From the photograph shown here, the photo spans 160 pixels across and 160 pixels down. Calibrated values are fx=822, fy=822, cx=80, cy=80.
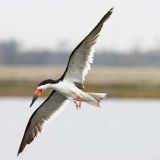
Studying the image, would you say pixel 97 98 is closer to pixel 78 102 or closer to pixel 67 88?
pixel 78 102

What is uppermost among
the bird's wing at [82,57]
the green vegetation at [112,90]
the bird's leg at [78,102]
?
the bird's wing at [82,57]

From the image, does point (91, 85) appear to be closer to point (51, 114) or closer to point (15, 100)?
point (15, 100)

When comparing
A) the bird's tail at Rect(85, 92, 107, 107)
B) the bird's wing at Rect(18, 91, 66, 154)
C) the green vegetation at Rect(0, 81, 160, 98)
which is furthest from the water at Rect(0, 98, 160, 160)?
the green vegetation at Rect(0, 81, 160, 98)

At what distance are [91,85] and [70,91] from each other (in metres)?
31.7

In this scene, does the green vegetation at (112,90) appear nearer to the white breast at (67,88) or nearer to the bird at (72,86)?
the bird at (72,86)

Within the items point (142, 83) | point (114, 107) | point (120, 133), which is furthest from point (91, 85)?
point (120, 133)

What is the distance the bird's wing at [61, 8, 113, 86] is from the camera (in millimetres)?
20062

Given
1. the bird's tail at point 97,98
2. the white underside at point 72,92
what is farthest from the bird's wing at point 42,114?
the bird's tail at point 97,98

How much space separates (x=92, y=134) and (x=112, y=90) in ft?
64.9

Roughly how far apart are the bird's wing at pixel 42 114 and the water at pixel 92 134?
1526 millimetres

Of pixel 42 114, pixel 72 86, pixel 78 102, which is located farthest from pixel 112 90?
pixel 78 102

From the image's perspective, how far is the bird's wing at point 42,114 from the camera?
21969mm

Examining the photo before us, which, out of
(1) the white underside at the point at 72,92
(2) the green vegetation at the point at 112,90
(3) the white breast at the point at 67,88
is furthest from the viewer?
(2) the green vegetation at the point at 112,90

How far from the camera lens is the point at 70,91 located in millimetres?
20891
